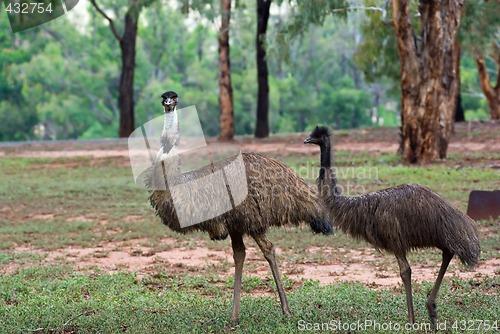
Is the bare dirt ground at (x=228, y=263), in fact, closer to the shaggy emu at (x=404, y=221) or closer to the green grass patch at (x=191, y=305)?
the green grass patch at (x=191, y=305)

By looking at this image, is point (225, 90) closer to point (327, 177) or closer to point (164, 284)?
point (164, 284)

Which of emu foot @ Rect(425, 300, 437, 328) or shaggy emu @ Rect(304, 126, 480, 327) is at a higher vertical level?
shaggy emu @ Rect(304, 126, 480, 327)

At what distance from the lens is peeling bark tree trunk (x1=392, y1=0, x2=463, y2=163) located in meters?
17.6

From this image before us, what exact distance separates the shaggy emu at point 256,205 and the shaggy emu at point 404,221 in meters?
0.51

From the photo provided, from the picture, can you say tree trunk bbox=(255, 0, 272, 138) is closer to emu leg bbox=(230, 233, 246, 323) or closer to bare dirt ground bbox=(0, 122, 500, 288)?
bare dirt ground bbox=(0, 122, 500, 288)

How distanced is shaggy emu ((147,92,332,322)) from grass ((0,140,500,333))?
1.69 feet

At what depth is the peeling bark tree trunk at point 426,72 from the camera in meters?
17.6

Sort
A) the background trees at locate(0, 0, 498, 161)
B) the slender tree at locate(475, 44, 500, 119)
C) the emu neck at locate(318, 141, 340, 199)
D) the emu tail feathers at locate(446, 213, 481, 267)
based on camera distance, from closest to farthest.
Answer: the emu tail feathers at locate(446, 213, 481, 267)
the emu neck at locate(318, 141, 340, 199)
the slender tree at locate(475, 44, 500, 119)
the background trees at locate(0, 0, 498, 161)

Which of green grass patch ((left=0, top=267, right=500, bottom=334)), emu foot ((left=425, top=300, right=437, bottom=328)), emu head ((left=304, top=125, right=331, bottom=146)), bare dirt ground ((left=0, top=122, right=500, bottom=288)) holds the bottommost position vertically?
bare dirt ground ((left=0, top=122, right=500, bottom=288))

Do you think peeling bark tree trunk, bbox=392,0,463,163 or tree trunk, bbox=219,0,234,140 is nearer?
peeling bark tree trunk, bbox=392,0,463,163

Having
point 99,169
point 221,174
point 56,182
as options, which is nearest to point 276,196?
point 221,174

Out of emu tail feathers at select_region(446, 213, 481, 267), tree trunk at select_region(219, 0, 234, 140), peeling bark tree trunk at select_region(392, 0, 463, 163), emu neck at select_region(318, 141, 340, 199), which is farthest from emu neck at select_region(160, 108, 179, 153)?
tree trunk at select_region(219, 0, 234, 140)

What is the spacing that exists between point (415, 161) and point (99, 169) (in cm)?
805

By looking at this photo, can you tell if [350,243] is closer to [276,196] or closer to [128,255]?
[128,255]
